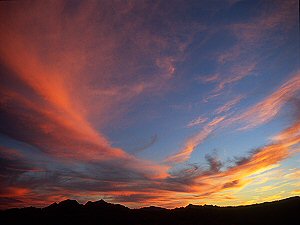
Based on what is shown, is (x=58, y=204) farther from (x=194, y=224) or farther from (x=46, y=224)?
(x=194, y=224)

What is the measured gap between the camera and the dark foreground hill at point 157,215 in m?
56.6

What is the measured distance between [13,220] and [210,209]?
50.7 meters

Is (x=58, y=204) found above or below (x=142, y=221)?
above

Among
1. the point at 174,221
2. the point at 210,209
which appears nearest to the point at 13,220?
the point at 174,221

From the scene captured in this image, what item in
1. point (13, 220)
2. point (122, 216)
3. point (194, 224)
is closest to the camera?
point (194, 224)

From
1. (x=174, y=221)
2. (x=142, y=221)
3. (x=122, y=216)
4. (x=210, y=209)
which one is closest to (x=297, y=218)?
(x=210, y=209)

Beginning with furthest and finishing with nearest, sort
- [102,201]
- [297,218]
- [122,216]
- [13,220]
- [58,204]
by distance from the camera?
1. [102,201]
2. [58,204]
3. [122,216]
4. [13,220]
5. [297,218]

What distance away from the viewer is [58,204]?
72.6 metres

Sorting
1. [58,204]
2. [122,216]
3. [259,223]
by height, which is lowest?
[259,223]

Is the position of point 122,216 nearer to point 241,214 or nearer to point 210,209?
point 210,209

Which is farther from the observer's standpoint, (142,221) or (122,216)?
(122,216)

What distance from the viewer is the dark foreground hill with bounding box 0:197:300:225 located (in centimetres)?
5659

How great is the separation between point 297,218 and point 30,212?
6605cm

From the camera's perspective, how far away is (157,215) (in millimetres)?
66938
